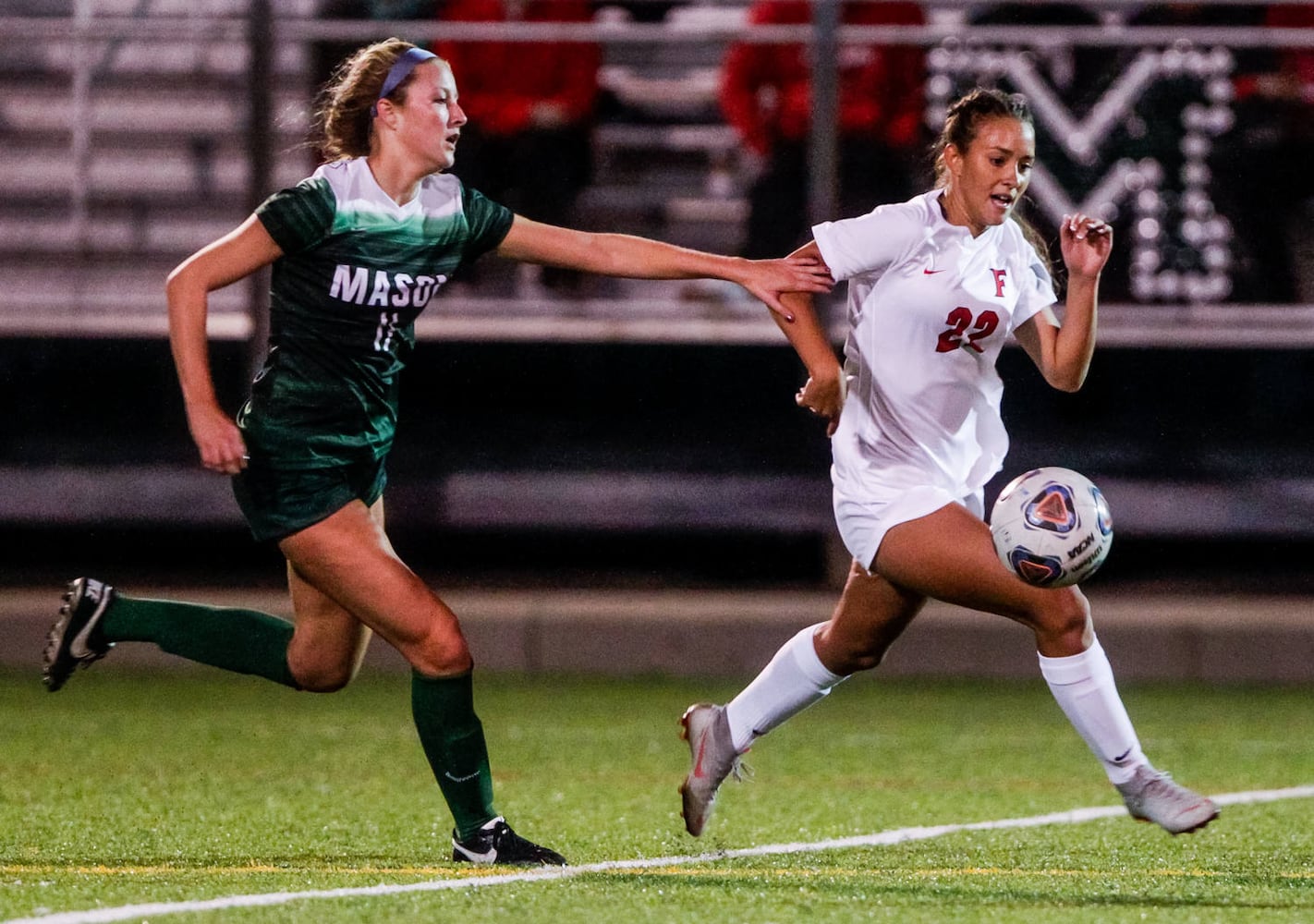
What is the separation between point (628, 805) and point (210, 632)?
1415 mm

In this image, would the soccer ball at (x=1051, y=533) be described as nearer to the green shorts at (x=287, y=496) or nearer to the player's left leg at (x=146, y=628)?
the green shorts at (x=287, y=496)

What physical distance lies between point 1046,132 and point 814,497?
6.64 feet

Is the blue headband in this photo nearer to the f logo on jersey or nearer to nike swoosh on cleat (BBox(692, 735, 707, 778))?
the f logo on jersey

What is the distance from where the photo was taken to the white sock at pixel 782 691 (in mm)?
5750

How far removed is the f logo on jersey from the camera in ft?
17.8

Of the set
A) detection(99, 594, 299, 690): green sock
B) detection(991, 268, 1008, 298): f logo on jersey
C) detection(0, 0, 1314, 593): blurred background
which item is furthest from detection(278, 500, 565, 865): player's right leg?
detection(0, 0, 1314, 593): blurred background

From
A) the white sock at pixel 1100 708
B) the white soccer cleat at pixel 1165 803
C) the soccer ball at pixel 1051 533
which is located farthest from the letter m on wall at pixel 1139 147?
the white soccer cleat at pixel 1165 803

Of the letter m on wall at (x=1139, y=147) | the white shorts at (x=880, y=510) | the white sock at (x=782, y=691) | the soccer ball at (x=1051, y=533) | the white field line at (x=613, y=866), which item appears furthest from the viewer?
the letter m on wall at (x=1139, y=147)

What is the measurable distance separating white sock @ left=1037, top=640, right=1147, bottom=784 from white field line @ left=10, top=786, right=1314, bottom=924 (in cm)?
78

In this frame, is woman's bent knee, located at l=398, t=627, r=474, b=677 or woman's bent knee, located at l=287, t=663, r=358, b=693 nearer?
woman's bent knee, located at l=398, t=627, r=474, b=677

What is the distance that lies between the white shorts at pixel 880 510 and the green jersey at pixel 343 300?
1.09m

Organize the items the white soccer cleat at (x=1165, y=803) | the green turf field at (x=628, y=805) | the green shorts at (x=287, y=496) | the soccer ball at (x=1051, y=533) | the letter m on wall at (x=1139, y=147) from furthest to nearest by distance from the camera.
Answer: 1. the letter m on wall at (x=1139, y=147)
2. the green shorts at (x=287, y=496)
3. the soccer ball at (x=1051, y=533)
4. the white soccer cleat at (x=1165, y=803)
5. the green turf field at (x=628, y=805)

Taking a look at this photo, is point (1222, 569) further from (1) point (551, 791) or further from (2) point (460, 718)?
(2) point (460, 718)

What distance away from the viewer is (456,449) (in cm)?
1102
